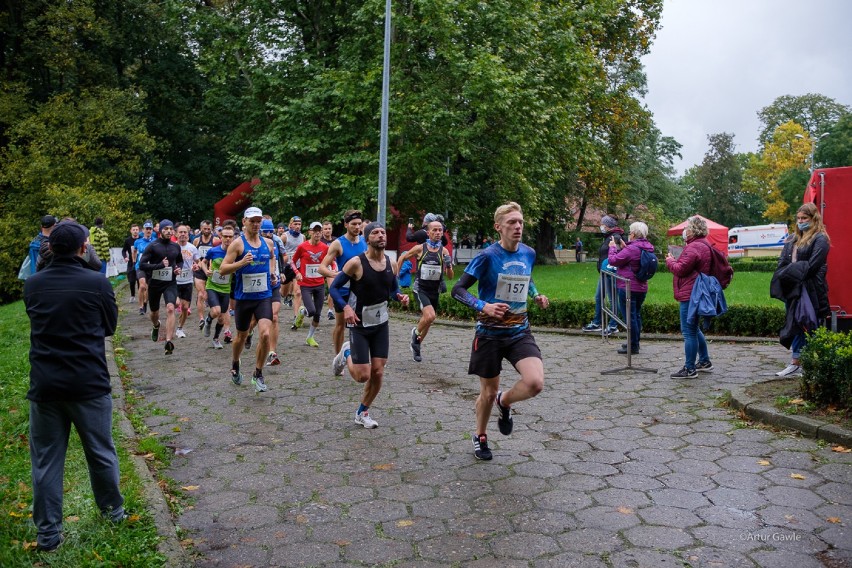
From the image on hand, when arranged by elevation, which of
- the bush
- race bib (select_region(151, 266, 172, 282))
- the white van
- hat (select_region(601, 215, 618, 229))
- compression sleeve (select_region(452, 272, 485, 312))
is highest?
the white van

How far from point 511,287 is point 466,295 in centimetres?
42

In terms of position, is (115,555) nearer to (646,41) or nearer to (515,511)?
(515,511)

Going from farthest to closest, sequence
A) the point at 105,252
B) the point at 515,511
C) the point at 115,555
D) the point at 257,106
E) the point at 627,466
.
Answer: the point at 257,106 < the point at 105,252 < the point at 627,466 < the point at 515,511 < the point at 115,555

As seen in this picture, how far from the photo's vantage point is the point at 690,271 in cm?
988

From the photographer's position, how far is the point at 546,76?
26.9 m

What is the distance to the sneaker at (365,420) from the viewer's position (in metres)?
7.69

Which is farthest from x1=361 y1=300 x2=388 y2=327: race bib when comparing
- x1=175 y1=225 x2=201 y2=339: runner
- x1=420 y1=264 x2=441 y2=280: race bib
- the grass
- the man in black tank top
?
x1=175 y1=225 x2=201 y2=339: runner

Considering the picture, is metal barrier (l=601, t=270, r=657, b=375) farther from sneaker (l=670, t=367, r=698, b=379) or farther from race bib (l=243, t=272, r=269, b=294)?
race bib (l=243, t=272, r=269, b=294)

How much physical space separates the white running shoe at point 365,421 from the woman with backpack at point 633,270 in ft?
17.6

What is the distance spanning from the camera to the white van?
197 feet

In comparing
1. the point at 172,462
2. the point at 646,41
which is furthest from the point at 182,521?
the point at 646,41

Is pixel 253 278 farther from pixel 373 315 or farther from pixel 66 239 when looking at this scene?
pixel 66 239

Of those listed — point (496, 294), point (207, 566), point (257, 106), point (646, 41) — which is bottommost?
point (207, 566)

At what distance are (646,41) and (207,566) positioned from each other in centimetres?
3551
